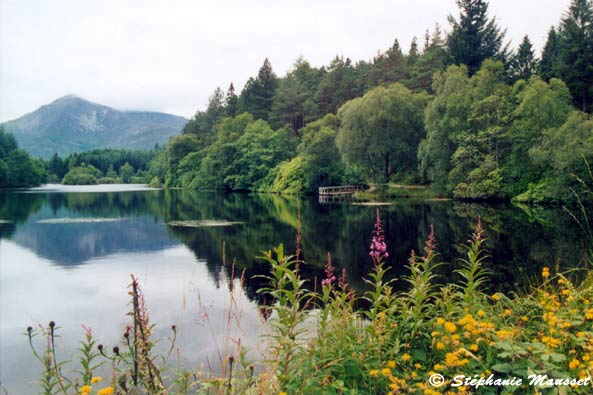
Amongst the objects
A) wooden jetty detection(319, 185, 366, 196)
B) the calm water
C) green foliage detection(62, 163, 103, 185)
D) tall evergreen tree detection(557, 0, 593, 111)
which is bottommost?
the calm water

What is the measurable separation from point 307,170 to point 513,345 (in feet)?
166

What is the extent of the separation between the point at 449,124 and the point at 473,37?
625 inches

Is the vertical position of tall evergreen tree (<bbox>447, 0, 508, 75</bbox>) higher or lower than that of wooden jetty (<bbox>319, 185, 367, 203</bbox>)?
higher

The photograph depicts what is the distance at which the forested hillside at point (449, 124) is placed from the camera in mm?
34719

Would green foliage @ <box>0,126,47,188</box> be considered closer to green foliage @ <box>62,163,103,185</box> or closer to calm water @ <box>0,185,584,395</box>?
green foliage @ <box>62,163,103,185</box>

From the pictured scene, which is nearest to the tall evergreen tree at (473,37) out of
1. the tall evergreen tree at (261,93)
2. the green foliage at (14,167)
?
the tall evergreen tree at (261,93)

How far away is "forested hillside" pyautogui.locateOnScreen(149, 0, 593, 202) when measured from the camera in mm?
34719

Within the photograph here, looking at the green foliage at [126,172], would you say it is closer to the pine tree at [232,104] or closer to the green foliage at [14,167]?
the green foliage at [14,167]

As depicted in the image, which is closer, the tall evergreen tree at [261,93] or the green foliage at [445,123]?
the green foliage at [445,123]

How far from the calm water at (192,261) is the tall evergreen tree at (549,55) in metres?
23.7

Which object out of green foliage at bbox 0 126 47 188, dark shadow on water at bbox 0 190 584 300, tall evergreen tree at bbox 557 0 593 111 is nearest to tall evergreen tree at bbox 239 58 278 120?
green foliage at bbox 0 126 47 188

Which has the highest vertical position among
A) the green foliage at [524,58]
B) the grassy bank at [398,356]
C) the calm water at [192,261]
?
→ the green foliage at [524,58]

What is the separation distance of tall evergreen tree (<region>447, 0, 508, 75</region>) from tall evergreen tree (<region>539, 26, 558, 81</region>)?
16.2 feet

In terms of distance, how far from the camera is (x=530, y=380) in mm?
2934
